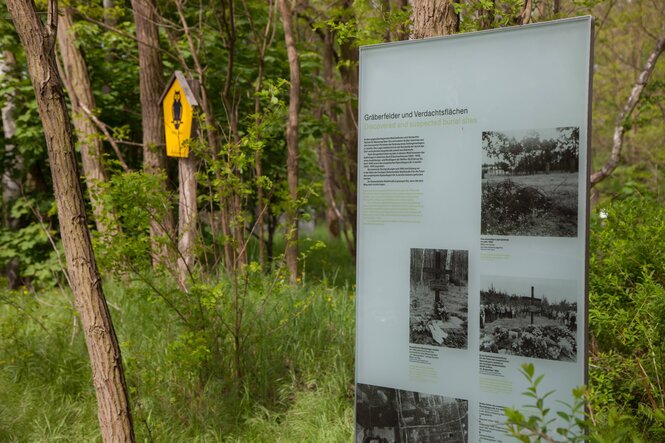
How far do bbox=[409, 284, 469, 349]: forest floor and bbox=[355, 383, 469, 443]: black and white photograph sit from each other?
0.25 meters

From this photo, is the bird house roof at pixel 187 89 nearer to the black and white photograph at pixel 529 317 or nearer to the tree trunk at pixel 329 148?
the tree trunk at pixel 329 148

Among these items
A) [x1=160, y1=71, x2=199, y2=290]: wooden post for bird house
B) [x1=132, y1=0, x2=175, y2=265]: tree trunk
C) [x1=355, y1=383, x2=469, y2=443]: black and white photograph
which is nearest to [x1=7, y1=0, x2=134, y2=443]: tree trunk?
[x1=355, y1=383, x2=469, y2=443]: black and white photograph

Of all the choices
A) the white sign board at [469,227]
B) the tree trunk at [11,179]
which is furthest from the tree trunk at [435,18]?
the tree trunk at [11,179]

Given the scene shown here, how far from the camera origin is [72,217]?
316 cm

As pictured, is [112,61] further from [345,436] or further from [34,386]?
[345,436]

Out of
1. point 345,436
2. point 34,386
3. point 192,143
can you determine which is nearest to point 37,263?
point 34,386

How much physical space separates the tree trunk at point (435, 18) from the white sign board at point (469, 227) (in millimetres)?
568

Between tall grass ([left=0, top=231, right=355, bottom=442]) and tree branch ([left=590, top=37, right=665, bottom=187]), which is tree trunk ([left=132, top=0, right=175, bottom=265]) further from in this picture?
tree branch ([left=590, top=37, right=665, bottom=187])

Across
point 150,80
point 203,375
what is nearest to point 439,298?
point 203,375

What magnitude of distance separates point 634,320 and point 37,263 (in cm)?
772

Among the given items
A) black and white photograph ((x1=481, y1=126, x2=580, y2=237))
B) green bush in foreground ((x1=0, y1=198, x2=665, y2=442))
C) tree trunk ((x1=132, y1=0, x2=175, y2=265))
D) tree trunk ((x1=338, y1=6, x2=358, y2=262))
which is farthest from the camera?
tree trunk ((x1=338, y1=6, x2=358, y2=262))

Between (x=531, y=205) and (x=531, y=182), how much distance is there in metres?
0.09

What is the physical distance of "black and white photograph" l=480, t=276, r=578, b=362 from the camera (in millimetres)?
2531

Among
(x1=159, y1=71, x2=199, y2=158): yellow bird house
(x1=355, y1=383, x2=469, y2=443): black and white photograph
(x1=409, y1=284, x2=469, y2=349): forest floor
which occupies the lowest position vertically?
(x1=355, y1=383, x2=469, y2=443): black and white photograph
